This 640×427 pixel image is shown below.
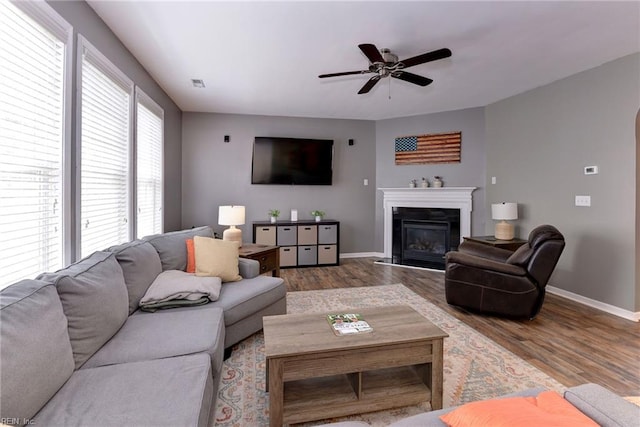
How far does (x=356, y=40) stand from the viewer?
2773 mm

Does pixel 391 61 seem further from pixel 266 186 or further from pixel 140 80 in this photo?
pixel 266 186

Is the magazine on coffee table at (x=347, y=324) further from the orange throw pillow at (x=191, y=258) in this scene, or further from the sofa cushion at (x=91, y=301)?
the orange throw pillow at (x=191, y=258)

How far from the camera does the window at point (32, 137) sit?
155 cm

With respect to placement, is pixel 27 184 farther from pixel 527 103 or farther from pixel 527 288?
pixel 527 103

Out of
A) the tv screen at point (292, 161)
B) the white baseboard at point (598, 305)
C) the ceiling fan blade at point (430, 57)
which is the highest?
the ceiling fan blade at point (430, 57)

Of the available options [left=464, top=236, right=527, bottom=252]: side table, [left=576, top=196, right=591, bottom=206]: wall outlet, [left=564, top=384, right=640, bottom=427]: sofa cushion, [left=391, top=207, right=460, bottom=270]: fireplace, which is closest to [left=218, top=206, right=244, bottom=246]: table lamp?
[left=391, top=207, right=460, bottom=270]: fireplace

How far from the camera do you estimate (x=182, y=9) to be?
232cm

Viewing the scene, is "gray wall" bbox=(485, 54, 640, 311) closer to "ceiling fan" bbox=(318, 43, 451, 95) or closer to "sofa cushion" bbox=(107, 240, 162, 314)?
"ceiling fan" bbox=(318, 43, 451, 95)

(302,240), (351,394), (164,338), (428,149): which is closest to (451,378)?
(351,394)

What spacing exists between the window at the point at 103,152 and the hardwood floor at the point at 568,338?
7.23 ft

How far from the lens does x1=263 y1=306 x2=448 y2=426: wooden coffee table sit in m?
1.52

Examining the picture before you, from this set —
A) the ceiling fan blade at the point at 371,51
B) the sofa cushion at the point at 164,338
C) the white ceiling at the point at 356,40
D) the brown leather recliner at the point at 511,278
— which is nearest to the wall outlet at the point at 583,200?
the brown leather recliner at the point at 511,278

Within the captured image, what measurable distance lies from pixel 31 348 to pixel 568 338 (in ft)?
11.7

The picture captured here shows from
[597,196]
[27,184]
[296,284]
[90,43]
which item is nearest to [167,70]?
[90,43]
